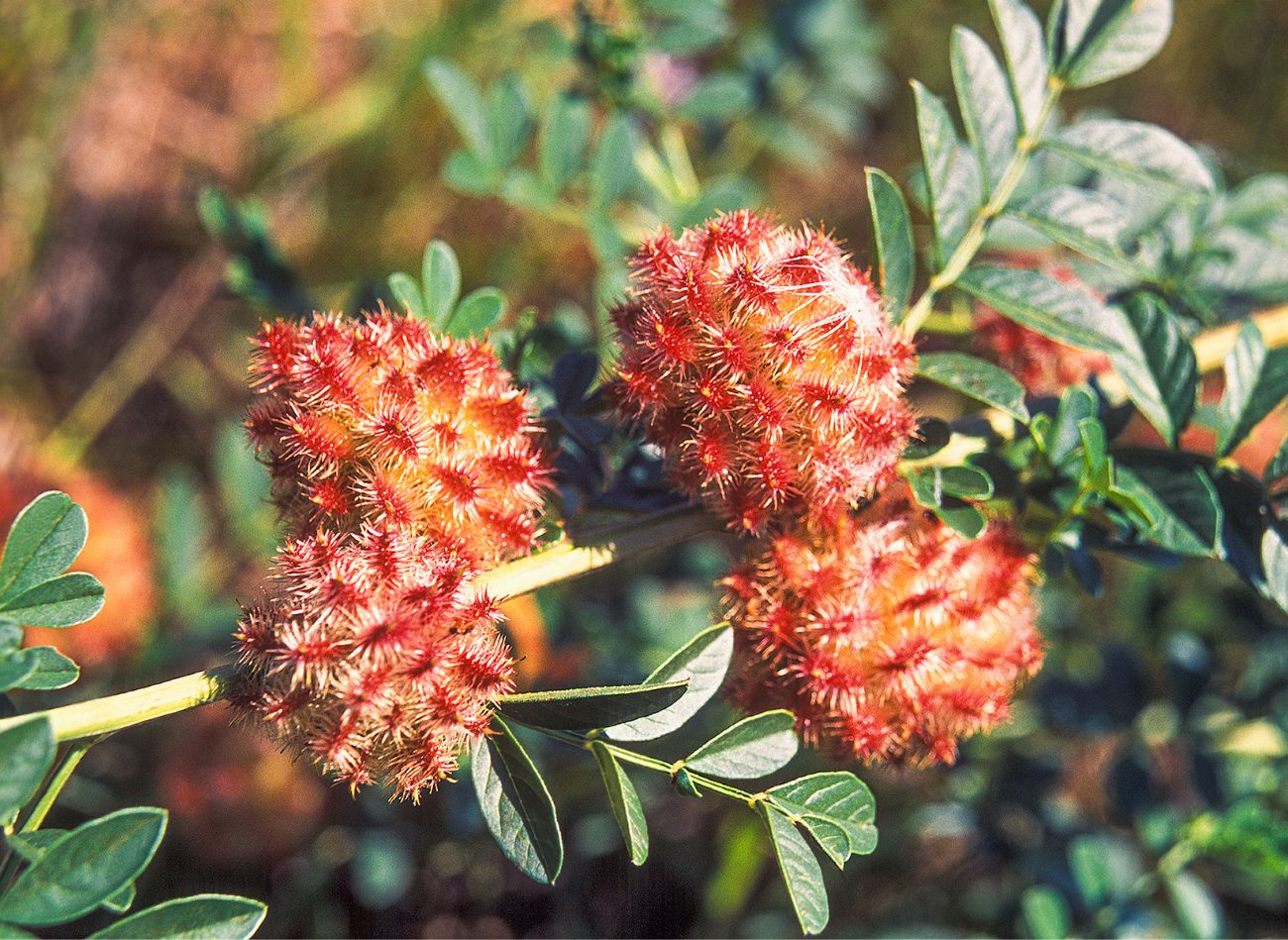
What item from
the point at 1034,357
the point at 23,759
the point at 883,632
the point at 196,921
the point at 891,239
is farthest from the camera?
the point at 1034,357

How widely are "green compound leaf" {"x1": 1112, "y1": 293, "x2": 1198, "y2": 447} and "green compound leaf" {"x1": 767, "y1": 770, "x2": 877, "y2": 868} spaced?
725 millimetres

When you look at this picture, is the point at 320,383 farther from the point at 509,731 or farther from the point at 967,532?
the point at 967,532

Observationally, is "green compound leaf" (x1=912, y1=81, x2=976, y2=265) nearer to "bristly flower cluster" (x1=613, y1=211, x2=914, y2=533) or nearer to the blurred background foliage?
"bristly flower cluster" (x1=613, y1=211, x2=914, y2=533)

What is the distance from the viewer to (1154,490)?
62.0 inches

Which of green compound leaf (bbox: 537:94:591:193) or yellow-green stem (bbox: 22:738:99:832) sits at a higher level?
green compound leaf (bbox: 537:94:591:193)

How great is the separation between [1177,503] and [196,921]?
138 cm

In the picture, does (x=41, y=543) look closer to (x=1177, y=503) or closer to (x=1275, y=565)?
(x=1177, y=503)

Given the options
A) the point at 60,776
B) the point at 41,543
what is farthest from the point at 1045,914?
the point at 41,543

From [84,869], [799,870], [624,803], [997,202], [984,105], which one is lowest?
[799,870]

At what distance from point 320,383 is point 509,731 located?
1.52 ft

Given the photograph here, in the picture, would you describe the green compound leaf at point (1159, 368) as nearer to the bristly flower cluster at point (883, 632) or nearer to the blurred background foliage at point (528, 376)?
the bristly flower cluster at point (883, 632)

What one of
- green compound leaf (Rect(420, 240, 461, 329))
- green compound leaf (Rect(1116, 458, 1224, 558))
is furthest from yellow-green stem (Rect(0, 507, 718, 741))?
green compound leaf (Rect(1116, 458, 1224, 558))

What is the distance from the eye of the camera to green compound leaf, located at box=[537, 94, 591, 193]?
241cm

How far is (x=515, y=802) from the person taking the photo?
1309 millimetres
